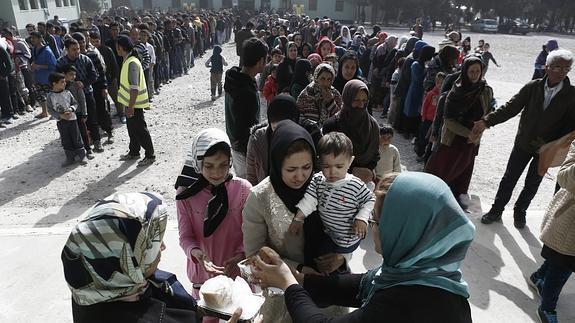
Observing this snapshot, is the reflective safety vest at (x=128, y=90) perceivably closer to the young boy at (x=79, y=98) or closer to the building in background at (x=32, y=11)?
the young boy at (x=79, y=98)

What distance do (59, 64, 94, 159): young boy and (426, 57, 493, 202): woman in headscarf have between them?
5.17 metres

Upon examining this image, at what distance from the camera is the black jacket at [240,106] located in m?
3.68

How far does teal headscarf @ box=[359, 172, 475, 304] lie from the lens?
1302 millimetres

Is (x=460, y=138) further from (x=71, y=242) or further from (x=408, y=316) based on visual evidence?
(x=71, y=242)

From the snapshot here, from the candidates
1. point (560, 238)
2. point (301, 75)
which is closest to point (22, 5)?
point (301, 75)

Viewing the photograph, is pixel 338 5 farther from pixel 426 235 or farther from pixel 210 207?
pixel 426 235

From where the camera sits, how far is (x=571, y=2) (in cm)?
3884

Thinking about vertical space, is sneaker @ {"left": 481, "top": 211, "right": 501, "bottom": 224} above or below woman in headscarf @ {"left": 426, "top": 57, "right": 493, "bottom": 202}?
below

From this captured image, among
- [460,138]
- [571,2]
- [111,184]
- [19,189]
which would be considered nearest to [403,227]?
[460,138]

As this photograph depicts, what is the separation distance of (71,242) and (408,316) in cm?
112

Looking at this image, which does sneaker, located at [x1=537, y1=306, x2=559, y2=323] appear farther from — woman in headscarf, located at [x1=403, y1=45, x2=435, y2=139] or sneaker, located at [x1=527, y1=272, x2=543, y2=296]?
woman in headscarf, located at [x1=403, y1=45, x2=435, y2=139]

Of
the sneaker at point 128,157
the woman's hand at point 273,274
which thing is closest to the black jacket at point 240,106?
the woman's hand at point 273,274

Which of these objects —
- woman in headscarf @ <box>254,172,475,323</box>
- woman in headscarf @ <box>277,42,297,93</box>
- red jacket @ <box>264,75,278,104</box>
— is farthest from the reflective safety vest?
woman in headscarf @ <box>254,172,475,323</box>

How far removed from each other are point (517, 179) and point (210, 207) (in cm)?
356
